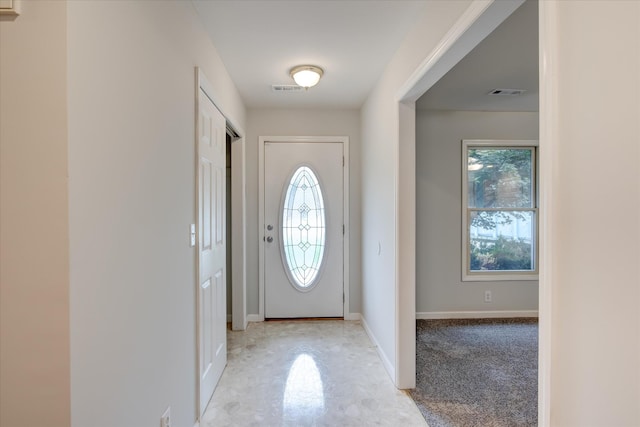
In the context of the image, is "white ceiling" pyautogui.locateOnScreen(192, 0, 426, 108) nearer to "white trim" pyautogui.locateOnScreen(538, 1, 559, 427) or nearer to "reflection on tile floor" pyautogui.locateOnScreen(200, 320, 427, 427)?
"white trim" pyautogui.locateOnScreen(538, 1, 559, 427)

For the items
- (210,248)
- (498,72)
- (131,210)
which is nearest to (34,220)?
(131,210)

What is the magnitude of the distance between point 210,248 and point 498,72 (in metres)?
2.65

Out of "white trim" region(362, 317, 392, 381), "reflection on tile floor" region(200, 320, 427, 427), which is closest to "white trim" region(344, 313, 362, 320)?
"white trim" region(362, 317, 392, 381)

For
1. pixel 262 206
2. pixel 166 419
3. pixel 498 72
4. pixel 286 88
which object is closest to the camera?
pixel 166 419

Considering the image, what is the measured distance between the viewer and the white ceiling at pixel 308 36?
5.95 ft

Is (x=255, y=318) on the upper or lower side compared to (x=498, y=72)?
lower

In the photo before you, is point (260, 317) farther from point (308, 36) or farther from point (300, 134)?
point (308, 36)

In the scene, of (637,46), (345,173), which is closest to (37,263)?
(637,46)

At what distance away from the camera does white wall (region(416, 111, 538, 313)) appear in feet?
12.0

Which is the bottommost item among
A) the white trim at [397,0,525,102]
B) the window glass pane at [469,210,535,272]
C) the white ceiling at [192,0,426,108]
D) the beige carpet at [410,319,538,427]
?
the beige carpet at [410,319,538,427]

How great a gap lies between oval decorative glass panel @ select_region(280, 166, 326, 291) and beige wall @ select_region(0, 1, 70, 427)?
9.20 feet

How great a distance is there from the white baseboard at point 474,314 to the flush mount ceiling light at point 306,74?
9.08 ft

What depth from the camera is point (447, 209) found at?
12.0 ft

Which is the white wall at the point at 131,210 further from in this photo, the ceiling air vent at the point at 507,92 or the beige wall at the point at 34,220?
the ceiling air vent at the point at 507,92
